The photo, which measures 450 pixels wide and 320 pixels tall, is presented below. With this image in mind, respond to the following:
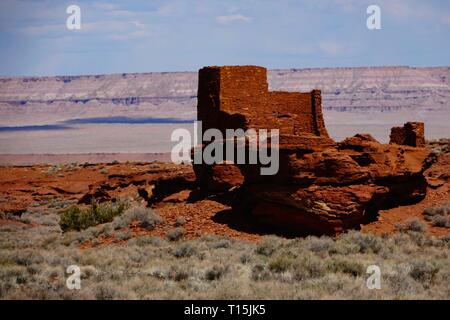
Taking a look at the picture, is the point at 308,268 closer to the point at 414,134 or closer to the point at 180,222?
the point at 180,222

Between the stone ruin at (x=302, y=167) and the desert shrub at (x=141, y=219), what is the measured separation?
7.79ft

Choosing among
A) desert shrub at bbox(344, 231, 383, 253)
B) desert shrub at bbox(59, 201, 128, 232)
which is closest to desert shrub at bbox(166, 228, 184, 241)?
desert shrub at bbox(344, 231, 383, 253)

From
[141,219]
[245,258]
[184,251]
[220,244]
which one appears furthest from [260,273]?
[141,219]

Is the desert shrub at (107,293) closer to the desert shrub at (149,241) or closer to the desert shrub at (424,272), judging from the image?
the desert shrub at (424,272)

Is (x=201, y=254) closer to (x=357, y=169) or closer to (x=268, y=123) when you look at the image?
(x=357, y=169)

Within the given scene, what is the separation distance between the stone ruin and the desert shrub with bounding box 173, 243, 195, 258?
3.40 metres

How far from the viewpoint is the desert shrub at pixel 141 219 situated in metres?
19.7

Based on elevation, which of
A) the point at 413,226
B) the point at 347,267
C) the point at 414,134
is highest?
the point at 414,134

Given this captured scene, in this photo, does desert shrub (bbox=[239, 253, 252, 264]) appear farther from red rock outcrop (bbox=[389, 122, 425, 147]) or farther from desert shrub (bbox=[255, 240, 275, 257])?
red rock outcrop (bbox=[389, 122, 425, 147])

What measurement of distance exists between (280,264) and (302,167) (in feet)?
15.6

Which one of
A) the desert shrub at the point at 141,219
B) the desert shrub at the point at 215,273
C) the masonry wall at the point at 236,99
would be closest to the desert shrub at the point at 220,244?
the desert shrub at the point at 141,219

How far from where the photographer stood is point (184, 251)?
15.7m
